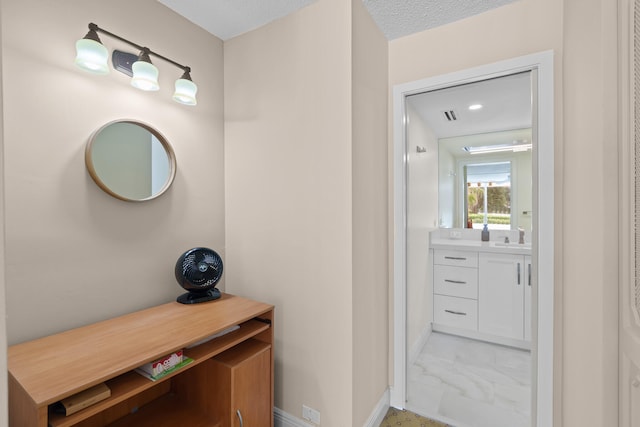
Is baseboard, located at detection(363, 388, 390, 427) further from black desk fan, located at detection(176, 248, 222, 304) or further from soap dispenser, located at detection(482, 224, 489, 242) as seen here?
soap dispenser, located at detection(482, 224, 489, 242)

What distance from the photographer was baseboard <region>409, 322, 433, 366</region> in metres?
2.38

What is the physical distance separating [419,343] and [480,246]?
102cm

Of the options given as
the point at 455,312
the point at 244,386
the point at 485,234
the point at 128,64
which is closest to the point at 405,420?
the point at 244,386

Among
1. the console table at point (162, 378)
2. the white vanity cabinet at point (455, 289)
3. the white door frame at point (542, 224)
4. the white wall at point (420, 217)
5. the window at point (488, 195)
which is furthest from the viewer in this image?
the white vanity cabinet at point (455, 289)

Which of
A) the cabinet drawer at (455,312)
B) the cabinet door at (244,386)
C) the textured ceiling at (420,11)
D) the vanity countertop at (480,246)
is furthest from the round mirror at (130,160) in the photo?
the cabinet drawer at (455,312)

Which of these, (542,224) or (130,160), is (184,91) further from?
(542,224)

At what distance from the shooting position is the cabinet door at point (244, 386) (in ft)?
4.32

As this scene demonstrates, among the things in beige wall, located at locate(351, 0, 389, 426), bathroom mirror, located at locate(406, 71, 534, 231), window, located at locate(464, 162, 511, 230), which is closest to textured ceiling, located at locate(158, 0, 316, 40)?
beige wall, located at locate(351, 0, 389, 426)

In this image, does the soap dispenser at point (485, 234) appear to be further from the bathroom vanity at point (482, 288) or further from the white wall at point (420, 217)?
the white wall at point (420, 217)

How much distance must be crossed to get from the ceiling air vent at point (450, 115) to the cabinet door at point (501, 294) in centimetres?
125

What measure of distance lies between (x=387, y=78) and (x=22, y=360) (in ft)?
7.36

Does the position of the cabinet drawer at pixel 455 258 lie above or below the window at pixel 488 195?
below

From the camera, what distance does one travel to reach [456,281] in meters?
2.76

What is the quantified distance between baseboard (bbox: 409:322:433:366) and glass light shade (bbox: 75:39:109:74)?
2.57 metres
